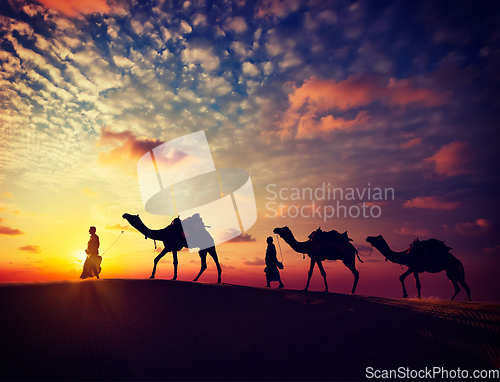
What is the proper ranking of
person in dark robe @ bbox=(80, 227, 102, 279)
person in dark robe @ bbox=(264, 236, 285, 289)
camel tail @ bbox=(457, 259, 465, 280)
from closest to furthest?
person in dark robe @ bbox=(80, 227, 102, 279) → person in dark robe @ bbox=(264, 236, 285, 289) → camel tail @ bbox=(457, 259, 465, 280)

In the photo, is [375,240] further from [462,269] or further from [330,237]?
[462,269]

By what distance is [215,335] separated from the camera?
9.43 meters

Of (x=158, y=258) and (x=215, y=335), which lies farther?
(x=158, y=258)

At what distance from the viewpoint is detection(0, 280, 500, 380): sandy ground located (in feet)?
25.8

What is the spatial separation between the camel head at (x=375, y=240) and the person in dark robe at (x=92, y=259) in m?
17.0

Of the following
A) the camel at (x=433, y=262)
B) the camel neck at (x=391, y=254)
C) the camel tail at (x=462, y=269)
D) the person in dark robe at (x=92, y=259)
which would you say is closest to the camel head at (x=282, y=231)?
the camel neck at (x=391, y=254)

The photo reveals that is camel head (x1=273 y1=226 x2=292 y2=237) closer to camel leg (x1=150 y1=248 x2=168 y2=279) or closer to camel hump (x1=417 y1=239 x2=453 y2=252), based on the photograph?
camel leg (x1=150 y1=248 x2=168 y2=279)

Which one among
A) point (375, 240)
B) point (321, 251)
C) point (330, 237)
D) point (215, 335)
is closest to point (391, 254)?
point (375, 240)

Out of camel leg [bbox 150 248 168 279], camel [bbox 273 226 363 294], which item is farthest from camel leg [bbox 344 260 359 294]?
camel leg [bbox 150 248 168 279]

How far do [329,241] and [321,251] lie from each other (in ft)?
2.69

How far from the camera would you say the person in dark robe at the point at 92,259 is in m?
15.9

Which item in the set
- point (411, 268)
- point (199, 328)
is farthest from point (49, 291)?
point (411, 268)

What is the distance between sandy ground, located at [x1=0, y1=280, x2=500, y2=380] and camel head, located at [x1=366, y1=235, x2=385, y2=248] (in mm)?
6726
